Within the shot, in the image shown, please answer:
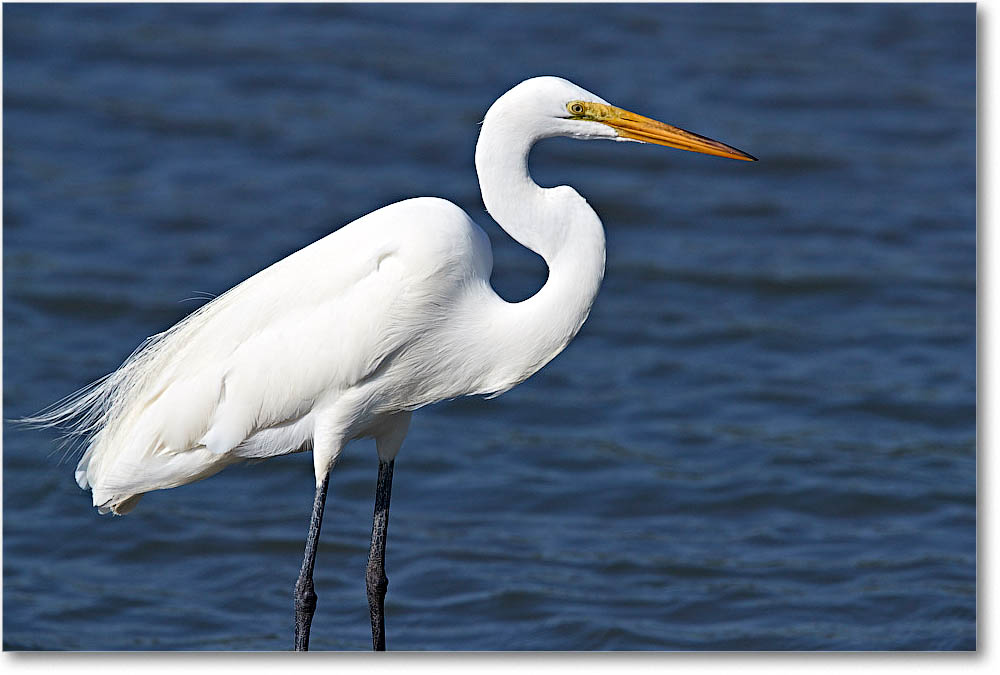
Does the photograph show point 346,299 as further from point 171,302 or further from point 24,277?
point 24,277

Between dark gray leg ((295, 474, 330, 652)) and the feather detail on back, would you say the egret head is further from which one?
dark gray leg ((295, 474, 330, 652))

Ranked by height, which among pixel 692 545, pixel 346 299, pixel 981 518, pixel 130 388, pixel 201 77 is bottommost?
pixel 692 545

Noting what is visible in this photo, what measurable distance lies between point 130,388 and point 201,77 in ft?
15.4

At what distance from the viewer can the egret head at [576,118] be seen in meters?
2.96

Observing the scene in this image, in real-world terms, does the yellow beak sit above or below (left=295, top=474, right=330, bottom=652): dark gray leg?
above

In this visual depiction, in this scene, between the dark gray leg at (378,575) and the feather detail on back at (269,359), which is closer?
the feather detail on back at (269,359)

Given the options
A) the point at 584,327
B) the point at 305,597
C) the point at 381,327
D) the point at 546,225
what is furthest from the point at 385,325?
the point at 584,327

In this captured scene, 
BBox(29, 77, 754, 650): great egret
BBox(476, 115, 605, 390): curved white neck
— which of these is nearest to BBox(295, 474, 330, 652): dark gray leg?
BBox(29, 77, 754, 650): great egret

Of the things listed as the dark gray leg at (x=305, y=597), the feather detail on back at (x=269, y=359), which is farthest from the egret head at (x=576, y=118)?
the dark gray leg at (x=305, y=597)

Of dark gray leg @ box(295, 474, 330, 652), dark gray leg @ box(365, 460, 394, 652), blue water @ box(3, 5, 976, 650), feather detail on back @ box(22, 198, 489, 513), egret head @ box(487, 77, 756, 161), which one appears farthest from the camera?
blue water @ box(3, 5, 976, 650)

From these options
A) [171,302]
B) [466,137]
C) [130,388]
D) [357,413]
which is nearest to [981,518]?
[357,413]

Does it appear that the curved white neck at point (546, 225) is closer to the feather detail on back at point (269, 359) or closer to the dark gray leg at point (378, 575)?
the feather detail on back at point (269, 359)

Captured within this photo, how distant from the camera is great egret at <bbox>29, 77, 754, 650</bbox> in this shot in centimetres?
298

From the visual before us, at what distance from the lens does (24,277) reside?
6.40 meters
